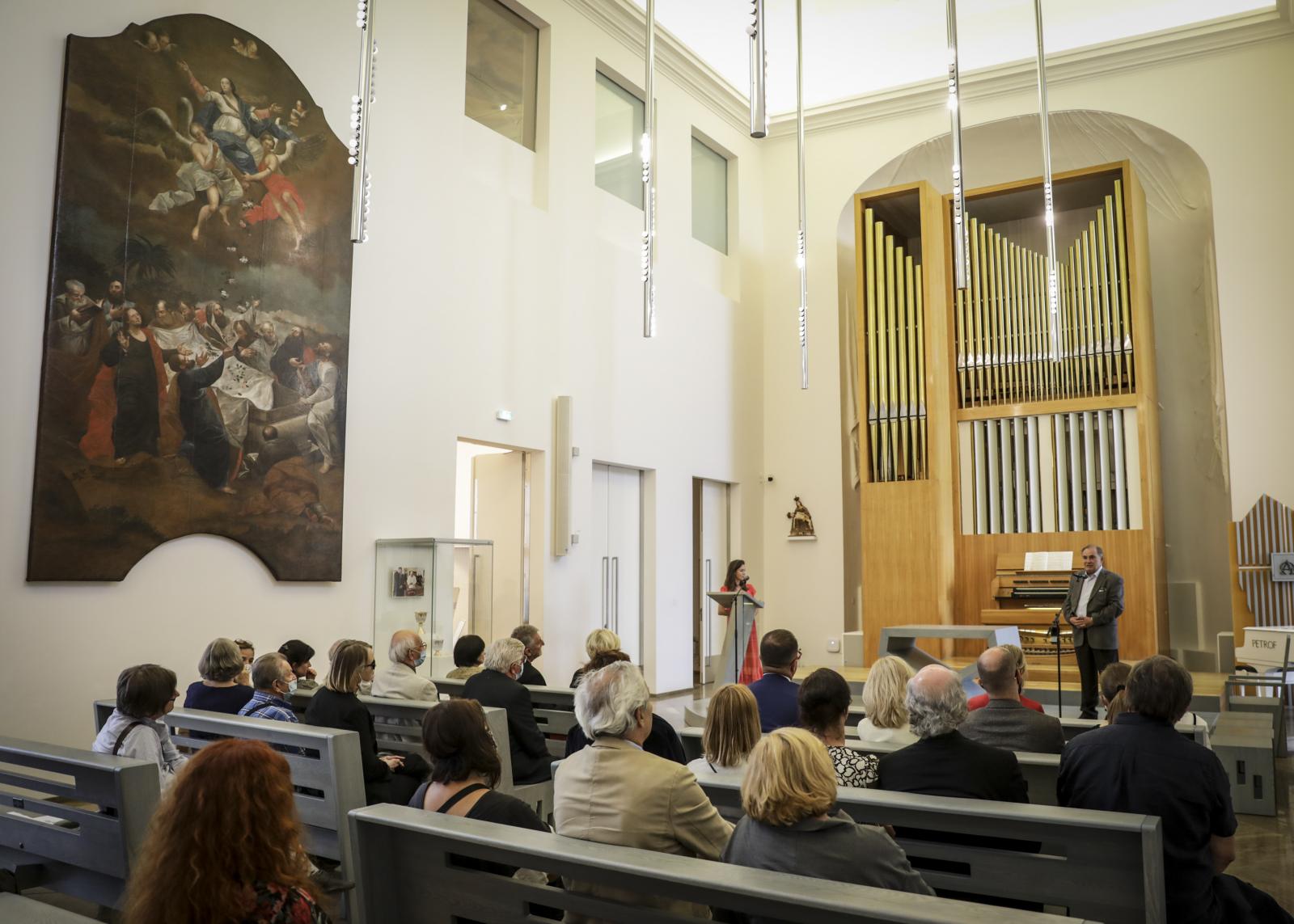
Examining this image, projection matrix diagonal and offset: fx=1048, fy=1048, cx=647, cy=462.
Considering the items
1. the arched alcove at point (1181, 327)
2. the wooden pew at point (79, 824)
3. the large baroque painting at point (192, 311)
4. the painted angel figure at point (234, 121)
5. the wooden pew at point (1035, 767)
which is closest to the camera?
the wooden pew at point (79, 824)

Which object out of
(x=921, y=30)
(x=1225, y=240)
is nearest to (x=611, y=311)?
(x=921, y=30)

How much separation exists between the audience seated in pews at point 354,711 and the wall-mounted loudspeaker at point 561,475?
5841 mm

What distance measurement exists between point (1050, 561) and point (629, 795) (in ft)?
30.9

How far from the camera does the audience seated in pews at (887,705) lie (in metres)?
3.67

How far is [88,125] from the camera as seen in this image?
6.37 m

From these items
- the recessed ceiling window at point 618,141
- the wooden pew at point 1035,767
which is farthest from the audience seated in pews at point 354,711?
the recessed ceiling window at point 618,141

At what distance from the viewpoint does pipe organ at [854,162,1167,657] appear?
438 inches

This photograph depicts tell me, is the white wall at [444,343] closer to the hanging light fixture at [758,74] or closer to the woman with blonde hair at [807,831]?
the hanging light fixture at [758,74]

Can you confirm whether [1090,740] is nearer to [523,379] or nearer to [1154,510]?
[523,379]

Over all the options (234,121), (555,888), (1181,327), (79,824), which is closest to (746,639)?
(234,121)

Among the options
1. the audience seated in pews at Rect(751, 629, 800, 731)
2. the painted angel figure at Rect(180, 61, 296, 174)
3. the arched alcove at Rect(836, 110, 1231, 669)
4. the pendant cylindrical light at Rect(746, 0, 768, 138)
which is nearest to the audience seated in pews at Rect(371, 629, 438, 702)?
the audience seated in pews at Rect(751, 629, 800, 731)

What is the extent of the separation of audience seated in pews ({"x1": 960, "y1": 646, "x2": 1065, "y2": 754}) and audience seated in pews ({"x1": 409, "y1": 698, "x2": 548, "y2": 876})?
1810 mm

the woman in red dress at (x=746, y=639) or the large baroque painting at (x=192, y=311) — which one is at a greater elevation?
the large baroque painting at (x=192, y=311)

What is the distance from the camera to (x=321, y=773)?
3.54 m
